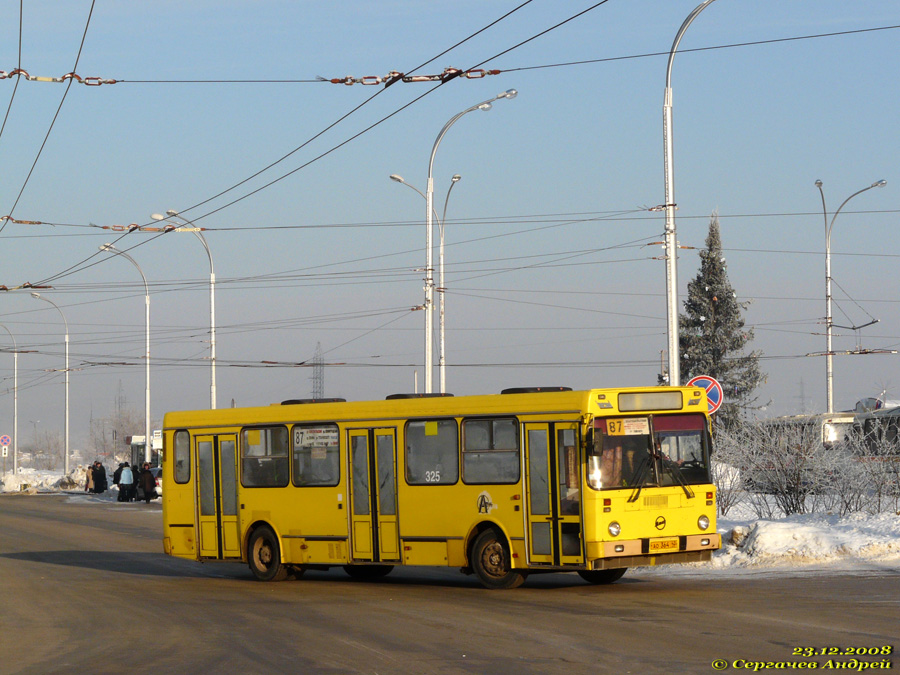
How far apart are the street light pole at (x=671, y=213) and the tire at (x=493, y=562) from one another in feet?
17.7

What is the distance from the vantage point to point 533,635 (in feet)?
36.4

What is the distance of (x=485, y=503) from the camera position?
15.4m

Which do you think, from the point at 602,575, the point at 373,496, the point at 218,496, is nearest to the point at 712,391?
the point at 602,575

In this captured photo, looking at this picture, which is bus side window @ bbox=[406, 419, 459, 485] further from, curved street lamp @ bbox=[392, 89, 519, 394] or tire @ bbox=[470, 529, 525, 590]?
curved street lamp @ bbox=[392, 89, 519, 394]

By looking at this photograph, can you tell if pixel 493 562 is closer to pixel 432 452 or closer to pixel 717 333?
pixel 432 452

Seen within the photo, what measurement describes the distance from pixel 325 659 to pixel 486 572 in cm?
561

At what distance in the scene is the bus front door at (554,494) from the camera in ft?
47.9

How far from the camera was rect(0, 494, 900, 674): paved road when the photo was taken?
Result: 9.88 meters

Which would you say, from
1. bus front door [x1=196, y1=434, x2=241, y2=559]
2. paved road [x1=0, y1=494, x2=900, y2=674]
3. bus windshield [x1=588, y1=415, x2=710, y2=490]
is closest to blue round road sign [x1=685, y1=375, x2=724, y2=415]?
bus windshield [x1=588, y1=415, x2=710, y2=490]

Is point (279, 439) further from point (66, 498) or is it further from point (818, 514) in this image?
point (66, 498)

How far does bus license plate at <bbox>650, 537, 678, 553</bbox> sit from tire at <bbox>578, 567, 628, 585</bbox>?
1189mm

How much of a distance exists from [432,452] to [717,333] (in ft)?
182

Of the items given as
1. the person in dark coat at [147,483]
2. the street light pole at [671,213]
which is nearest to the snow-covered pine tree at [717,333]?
the person in dark coat at [147,483]

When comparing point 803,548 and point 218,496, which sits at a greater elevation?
point 218,496
